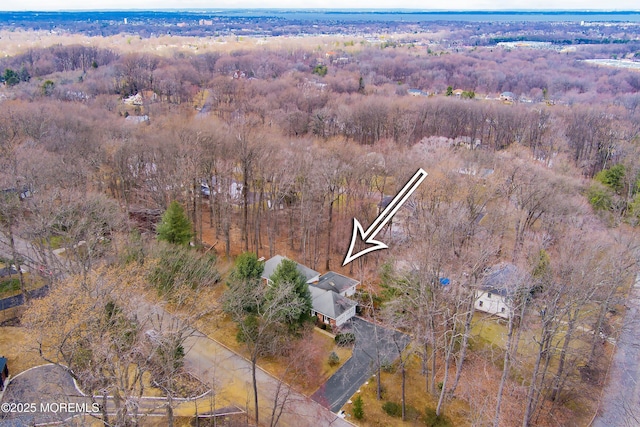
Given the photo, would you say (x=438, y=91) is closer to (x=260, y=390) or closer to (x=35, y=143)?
(x=35, y=143)

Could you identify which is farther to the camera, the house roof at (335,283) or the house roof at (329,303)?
the house roof at (335,283)

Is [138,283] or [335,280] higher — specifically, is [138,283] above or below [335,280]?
above

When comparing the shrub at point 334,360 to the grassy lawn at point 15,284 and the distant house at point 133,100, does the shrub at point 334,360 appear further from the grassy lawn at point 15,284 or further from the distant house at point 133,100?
the distant house at point 133,100

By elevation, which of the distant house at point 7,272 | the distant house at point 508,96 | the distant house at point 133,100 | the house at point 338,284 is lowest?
the distant house at point 7,272

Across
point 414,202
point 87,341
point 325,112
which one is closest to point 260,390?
point 87,341

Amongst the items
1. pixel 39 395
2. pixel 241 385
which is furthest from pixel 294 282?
pixel 39 395

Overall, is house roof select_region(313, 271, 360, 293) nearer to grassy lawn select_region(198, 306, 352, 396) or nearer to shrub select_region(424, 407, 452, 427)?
grassy lawn select_region(198, 306, 352, 396)

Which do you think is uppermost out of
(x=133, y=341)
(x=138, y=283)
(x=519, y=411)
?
(x=138, y=283)

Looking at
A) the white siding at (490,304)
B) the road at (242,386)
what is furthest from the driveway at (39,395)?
the white siding at (490,304)
